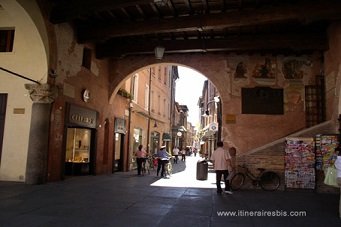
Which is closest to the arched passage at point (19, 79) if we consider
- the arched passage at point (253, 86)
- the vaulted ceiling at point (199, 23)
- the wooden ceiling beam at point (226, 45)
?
the vaulted ceiling at point (199, 23)

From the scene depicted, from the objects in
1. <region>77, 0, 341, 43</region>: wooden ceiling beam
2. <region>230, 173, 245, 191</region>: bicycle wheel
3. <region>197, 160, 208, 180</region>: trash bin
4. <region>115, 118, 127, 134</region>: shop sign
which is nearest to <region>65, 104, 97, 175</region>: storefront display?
<region>115, 118, 127, 134</region>: shop sign

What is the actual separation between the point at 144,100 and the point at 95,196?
14.5 m

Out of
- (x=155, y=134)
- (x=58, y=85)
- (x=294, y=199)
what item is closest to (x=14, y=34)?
(x=58, y=85)

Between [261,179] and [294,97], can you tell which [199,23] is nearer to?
[261,179]

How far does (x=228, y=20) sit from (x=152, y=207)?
6577 mm

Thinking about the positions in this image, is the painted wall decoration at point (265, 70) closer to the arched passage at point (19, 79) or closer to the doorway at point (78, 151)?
the doorway at point (78, 151)

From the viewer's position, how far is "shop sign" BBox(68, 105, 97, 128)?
1260cm

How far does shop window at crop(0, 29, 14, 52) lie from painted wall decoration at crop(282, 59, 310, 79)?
10.7m

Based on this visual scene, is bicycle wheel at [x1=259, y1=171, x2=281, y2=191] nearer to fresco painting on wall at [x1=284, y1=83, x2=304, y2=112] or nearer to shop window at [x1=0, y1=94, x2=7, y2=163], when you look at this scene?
fresco painting on wall at [x1=284, y1=83, x2=304, y2=112]

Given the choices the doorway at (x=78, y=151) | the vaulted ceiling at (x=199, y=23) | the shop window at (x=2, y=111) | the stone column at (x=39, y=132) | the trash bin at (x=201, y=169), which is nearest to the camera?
the vaulted ceiling at (x=199, y=23)

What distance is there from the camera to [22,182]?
35.3 feet

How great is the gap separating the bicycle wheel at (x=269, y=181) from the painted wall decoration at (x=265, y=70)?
186 inches

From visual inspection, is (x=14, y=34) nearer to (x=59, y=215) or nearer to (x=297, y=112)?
(x=59, y=215)

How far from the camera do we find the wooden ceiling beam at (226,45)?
502 inches
